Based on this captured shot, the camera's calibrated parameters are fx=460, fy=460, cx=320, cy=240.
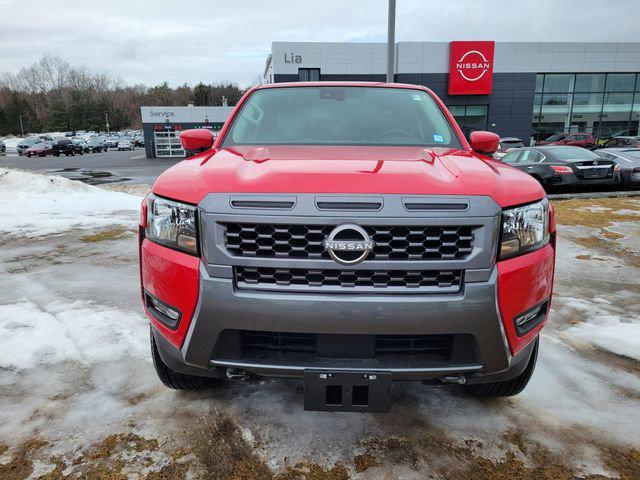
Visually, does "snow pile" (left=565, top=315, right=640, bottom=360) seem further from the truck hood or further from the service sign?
the service sign

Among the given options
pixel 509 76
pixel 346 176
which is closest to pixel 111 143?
pixel 509 76

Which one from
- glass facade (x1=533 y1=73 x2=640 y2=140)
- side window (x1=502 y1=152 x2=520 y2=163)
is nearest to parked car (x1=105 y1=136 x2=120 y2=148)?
glass facade (x1=533 y1=73 x2=640 y2=140)

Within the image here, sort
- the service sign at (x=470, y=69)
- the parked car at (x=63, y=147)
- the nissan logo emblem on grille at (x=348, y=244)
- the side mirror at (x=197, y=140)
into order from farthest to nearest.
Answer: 1. the parked car at (x=63, y=147)
2. the service sign at (x=470, y=69)
3. the side mirror at (x=197, y=140)
4. the nissan logo emblem on grille at (x=348, y=244)

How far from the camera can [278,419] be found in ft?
8.04

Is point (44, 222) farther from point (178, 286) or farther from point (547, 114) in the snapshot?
point (547, 114)

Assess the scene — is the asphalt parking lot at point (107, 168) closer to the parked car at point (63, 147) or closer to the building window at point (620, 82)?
the parked car at point (63, 147)

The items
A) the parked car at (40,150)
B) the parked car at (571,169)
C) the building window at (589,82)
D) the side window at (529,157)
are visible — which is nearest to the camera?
the parked car at (571,169)

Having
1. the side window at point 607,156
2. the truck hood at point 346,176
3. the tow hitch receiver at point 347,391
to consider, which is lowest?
the tow hitch receiver at point 347,391

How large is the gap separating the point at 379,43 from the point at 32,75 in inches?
4691

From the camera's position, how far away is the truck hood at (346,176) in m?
1.89

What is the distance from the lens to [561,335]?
11.5ft

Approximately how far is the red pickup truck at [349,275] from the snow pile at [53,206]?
254 inches

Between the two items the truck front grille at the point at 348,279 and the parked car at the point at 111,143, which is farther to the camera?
the parked car at the point at 111,143

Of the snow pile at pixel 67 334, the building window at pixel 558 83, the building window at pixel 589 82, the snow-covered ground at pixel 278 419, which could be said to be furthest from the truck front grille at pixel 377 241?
the building window at pixel 589 82
